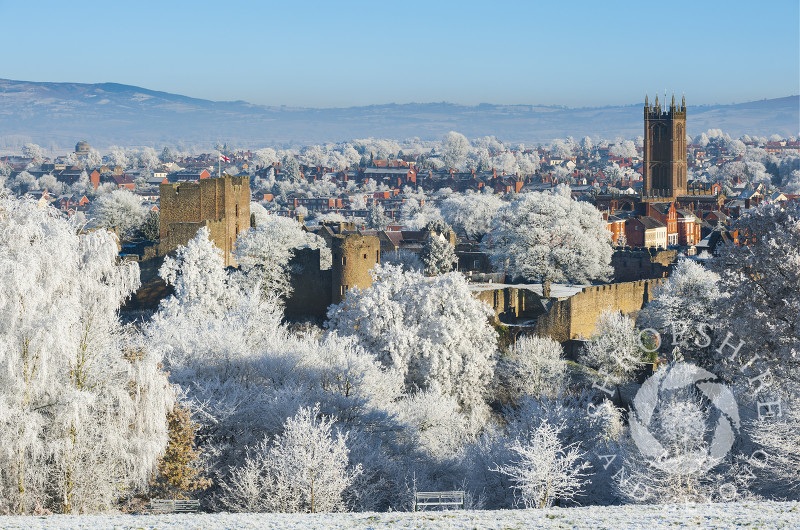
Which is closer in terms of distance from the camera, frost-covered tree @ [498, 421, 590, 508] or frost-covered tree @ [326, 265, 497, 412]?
frost-covered tree @ [498, 421, 590, 508]

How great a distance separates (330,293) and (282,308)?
167 centimetres

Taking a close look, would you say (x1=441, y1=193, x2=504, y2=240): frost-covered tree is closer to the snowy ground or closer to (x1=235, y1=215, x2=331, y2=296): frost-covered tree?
(x1=235, y1=215, x2=331, y2=296): frost-covered tree

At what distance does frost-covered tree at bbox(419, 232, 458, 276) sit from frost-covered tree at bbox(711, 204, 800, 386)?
957 inches

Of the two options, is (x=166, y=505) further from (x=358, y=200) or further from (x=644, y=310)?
(x=358, y=200)

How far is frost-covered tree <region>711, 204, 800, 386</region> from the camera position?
19.0m

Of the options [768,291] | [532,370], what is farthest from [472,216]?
[768,291]

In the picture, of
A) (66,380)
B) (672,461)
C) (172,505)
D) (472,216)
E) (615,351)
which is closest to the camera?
(66,380)

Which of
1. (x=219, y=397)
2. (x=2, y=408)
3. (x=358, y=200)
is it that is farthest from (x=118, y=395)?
(x=358, y=200)

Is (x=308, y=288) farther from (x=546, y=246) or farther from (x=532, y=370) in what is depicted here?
(x=546, y=246)

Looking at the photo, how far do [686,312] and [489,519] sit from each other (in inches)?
844

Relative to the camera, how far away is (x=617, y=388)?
28906 mm

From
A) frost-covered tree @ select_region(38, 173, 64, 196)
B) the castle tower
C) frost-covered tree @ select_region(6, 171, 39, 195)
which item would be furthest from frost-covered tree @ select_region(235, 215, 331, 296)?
frost-covered tree @ select_region(6, 171, 39, 195)

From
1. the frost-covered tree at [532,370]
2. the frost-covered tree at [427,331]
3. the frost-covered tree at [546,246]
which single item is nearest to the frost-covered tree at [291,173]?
the frost-covered tree at [546,246]

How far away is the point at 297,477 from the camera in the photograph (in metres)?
17.4
